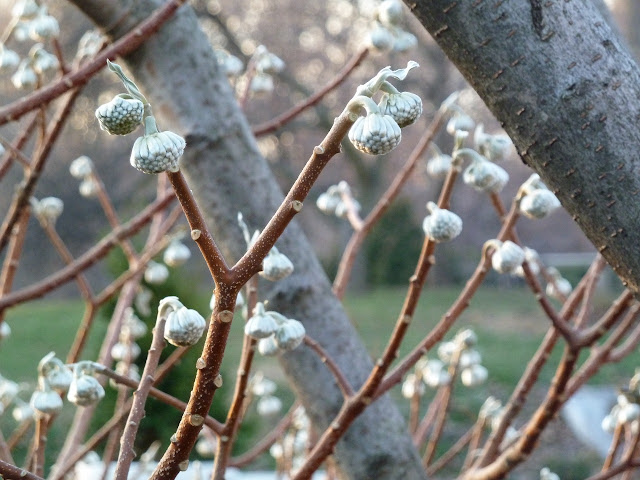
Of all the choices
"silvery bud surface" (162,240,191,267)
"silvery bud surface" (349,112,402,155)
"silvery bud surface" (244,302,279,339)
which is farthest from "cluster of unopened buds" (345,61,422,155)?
"silvery bud surface" (162,240,191,267)

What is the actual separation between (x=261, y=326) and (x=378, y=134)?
0.27 meters

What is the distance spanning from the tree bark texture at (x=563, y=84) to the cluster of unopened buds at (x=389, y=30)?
16.0 inches

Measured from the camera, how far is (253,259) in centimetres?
40

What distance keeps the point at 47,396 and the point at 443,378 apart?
2.81 ft

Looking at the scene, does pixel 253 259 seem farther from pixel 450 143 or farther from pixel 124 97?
pixel 450 143

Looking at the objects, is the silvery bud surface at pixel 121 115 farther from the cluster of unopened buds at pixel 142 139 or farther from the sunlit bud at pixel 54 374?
the sunlit bud at pixel 54 374

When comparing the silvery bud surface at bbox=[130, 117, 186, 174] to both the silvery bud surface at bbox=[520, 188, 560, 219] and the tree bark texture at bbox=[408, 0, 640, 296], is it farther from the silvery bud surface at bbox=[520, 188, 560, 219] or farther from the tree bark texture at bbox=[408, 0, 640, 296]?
the silvery bud surface at bbox=[520, 188, 560, 219]

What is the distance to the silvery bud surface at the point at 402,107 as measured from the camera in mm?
375

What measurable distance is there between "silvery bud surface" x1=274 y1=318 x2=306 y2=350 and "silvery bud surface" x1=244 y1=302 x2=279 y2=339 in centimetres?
2

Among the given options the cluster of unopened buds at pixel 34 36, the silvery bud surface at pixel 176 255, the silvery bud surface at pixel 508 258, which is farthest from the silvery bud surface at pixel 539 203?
the cluster of unopened buds at pixel 34 36

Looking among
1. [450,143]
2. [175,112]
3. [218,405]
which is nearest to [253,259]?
[175,112]

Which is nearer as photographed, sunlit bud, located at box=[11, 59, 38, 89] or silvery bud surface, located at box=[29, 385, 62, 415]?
silvery bud surface, located at box=[29, 385, 62, 415]

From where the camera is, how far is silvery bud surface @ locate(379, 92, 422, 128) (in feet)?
1.23

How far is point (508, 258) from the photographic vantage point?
751 millimetres
